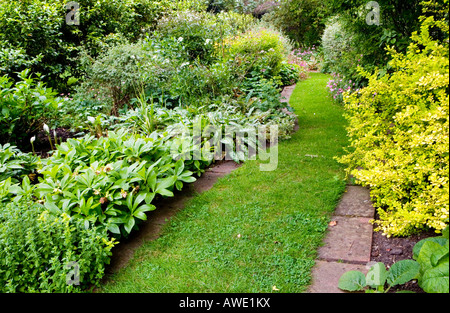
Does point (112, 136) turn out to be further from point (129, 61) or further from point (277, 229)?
point (129, 61)

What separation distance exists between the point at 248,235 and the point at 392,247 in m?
1.00

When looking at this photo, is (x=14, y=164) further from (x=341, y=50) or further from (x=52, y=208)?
(x=341, y=50)

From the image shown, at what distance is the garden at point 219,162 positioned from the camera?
2234mm

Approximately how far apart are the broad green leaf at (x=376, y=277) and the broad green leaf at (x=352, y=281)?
3 cm

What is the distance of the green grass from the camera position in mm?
2236

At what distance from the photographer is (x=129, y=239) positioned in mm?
2781

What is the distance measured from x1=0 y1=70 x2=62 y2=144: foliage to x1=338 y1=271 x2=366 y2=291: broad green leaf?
3.95 m

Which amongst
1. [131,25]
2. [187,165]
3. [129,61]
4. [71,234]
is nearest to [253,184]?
[187,165]

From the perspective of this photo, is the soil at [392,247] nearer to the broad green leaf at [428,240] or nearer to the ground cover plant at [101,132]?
the broad green leaf at [428,240]

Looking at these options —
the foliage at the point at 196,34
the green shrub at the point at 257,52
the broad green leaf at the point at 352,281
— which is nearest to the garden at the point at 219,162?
the broad green leaf at the point at 352,281

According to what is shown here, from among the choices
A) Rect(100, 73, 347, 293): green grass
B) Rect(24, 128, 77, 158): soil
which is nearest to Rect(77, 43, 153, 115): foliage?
Answer: Rect(24, 128, 77, 158): soil

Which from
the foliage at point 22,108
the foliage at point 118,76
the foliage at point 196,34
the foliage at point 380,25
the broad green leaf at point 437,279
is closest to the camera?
the broad green leaf at point 437,279

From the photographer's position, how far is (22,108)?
4.49 m

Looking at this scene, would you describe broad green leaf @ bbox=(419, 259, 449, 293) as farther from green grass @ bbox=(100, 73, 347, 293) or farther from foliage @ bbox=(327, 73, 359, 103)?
foliage @ bbox=(327, 73, 359, 103)
